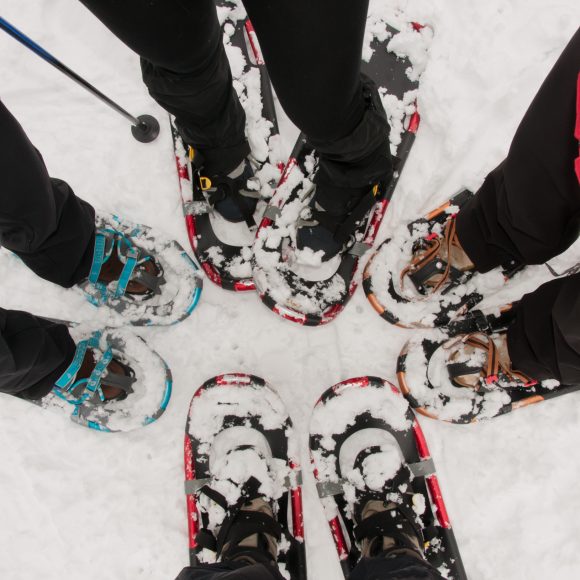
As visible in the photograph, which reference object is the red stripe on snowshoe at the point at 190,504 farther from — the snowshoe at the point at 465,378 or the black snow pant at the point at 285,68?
the black snow pant at the point at 285,68

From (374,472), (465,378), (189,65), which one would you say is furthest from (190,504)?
(189,65)

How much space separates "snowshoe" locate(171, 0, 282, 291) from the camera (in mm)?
1523

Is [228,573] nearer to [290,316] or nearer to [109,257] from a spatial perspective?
[290,316]

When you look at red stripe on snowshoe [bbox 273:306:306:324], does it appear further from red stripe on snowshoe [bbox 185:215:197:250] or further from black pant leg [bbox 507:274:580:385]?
black pant leg [bbox 507:274:580:385]

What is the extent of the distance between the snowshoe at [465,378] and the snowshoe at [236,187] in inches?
23.9

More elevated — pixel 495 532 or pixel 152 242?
pixel 152 242

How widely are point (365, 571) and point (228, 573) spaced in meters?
0.35

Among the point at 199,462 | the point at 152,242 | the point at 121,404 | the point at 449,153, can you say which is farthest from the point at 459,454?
the point at 152,242

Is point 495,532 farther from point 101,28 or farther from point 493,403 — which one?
point 101,28

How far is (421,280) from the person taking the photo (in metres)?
1.46

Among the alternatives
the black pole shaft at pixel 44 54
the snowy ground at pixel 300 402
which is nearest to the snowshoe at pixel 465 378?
the snowy ground at pixel 300 402

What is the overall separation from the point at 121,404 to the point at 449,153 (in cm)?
141

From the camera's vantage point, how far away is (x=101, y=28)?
71.4 inches

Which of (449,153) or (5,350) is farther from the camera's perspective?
(449,153)
